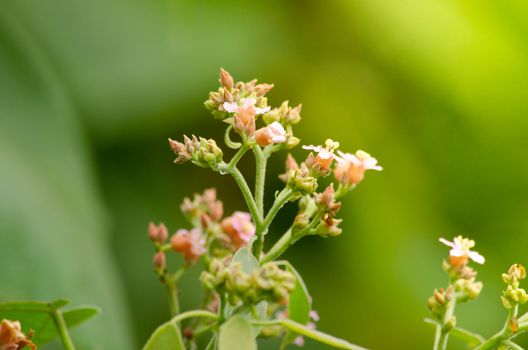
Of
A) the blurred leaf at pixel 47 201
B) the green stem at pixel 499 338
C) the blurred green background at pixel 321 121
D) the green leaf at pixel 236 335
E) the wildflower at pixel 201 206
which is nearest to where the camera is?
the green leaf at pixel 236 335

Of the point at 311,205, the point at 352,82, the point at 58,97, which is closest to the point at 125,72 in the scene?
the point at 58,97

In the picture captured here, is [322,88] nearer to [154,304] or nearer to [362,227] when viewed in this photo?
[362,227]

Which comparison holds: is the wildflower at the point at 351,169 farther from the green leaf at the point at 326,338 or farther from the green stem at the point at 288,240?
the green leaf at the point at 326,338

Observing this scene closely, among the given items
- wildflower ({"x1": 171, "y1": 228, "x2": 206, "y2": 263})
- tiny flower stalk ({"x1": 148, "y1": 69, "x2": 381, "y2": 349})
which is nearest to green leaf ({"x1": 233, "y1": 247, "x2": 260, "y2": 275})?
tiny flower stalk ({"x1": 148, "y1": 69, "x2": 381, "y2": 349})


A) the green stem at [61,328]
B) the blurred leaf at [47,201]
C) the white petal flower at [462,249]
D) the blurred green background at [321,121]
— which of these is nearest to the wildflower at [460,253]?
the white petal flower at [462,249]

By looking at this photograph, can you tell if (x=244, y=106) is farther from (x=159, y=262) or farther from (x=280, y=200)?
(x=159, y=262)

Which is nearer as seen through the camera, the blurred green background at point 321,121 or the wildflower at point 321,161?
the wildflower at point 321,161
